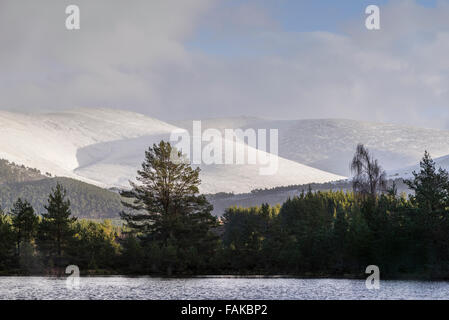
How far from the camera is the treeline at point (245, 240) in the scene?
83.4 m

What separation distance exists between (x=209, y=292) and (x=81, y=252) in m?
40.3

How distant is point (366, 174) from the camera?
10112 centimetres

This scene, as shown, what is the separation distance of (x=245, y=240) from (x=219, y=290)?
32.0 m

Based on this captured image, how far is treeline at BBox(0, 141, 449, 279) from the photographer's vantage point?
83438 millimetres

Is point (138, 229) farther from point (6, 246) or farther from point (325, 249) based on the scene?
point (325, 249)

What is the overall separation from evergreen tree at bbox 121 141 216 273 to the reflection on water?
44.1 feet

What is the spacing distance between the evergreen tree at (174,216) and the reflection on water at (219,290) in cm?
1343
